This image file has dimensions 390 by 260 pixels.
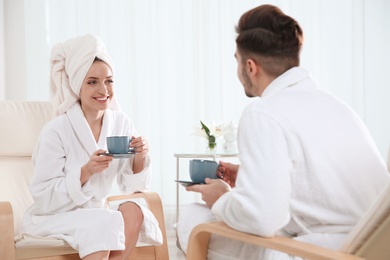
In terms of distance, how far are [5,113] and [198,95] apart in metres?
1.82

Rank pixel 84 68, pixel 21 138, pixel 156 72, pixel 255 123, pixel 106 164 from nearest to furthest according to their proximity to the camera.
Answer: pixel 255 123 → pixel 106 164 → pixel 84 68 → pixel 21 138 → pixel 156 72

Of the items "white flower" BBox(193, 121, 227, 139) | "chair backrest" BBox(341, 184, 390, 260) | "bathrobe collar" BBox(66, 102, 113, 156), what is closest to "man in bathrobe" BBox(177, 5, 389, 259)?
"chair backrest" BBox(341, 184, 390, 260)

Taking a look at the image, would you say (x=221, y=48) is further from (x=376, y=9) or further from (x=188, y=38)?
(x=376, y=9)

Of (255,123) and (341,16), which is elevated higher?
(341,16)

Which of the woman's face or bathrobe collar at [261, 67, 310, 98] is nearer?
bathrobe collar at [261, 67, 310, 98]

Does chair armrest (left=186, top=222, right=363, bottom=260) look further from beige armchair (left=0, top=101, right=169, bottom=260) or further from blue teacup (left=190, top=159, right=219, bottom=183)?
beige armchair (left=0, top=101, right=169, bottom=260)

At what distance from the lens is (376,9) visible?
4309 mm

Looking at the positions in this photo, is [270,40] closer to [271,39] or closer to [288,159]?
[271,39]

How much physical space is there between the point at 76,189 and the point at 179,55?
2.16m

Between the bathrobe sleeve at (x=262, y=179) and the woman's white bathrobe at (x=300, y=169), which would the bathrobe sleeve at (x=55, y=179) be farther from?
the bathrobe sleeve at (x=262, y=179)

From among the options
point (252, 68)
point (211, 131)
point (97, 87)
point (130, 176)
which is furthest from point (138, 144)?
point (211, 131)

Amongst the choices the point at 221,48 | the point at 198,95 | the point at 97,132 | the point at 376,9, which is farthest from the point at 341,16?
the point at 97,132

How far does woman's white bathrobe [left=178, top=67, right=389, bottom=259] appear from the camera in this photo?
1376 mm

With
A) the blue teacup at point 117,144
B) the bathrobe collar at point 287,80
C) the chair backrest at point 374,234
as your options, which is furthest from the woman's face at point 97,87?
the chair backrest at point 374,234
